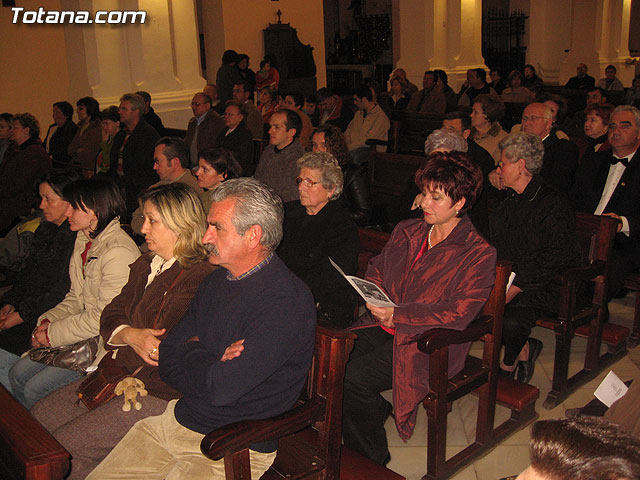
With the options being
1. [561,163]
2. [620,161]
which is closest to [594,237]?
[620,161]

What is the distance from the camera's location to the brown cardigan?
2.58 metres

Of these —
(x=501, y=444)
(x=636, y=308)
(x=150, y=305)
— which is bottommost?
(x=501, y=444)

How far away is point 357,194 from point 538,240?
136 cm

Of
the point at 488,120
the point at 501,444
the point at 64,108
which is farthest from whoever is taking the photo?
the point at 64,108

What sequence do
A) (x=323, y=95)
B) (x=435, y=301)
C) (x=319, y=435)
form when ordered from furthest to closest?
(x=323, y=95) < (x=435, y=301) < (x=319, y=435)

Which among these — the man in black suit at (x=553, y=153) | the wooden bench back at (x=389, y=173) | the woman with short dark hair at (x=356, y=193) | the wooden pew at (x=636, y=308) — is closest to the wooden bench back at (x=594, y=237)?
the wooden pew at (x=636, y=308)

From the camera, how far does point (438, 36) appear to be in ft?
45.1

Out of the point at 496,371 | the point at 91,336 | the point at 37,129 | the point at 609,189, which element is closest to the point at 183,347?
the point at 91,336

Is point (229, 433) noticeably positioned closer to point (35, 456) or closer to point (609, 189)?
point (35, 456)

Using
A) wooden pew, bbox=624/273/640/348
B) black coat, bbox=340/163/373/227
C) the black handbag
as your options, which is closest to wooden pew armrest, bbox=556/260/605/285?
wooden pew, bbox=624/273/640/348

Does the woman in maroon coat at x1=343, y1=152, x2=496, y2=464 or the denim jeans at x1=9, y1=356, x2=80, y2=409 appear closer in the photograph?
the woman in maroon coat at x1=343, y1=152, x2=496, y2=464

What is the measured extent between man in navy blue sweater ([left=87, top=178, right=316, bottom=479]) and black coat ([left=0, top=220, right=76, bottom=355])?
152 cm

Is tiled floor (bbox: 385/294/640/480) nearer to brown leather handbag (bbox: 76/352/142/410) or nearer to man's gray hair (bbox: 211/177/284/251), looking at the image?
brown leather handbag (bbox: 76/352/142/410)

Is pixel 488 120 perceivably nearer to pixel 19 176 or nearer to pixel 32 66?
pixel 19 176
